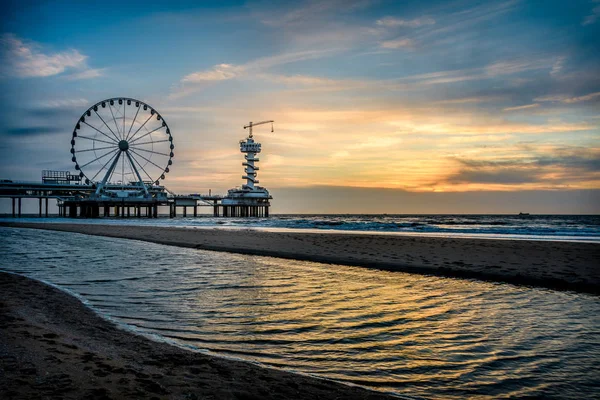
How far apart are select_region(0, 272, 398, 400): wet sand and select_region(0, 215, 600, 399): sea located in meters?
0.38

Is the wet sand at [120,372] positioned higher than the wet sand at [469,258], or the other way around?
the wet sand at [120,372]

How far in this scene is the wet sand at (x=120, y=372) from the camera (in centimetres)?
345

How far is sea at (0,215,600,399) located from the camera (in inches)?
171

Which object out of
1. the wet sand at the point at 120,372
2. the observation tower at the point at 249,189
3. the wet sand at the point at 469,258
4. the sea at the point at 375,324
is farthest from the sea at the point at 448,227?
the observation tower at the point at 249,189

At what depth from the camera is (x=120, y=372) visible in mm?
3881

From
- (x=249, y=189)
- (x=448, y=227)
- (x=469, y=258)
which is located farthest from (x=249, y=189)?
(x=469, y=258)

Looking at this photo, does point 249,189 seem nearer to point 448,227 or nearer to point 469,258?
point 448,227

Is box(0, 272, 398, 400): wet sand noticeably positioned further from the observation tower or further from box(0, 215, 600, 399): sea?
the observation tower

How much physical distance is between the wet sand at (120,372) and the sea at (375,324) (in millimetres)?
380

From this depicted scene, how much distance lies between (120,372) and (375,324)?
3.61 meters

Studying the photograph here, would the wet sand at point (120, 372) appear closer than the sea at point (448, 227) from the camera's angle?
Yes

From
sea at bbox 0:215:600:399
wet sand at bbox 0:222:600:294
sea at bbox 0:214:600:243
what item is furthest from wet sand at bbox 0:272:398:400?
sea at bbox 0:214:600:243

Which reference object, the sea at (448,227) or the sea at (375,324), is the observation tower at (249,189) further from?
the sea at (375,324)

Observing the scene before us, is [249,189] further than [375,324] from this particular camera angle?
Yes
